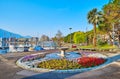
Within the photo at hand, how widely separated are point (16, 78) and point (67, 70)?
4.34 metres

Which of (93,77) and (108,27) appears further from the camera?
(108,27)

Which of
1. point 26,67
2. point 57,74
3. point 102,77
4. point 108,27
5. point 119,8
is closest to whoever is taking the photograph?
point 102,77

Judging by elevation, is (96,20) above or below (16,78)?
above

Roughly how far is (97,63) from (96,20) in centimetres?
5120

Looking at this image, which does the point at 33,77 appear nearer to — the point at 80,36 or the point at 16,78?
the point at 16,78

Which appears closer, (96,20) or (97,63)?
(97,63)

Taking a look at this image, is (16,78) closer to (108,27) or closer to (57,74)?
(57,74)

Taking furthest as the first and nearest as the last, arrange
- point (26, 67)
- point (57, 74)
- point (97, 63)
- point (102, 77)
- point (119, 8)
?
point (119, 8)
point (97, 63)
point (26, 67)
point (57, 74)
point (102, 77)

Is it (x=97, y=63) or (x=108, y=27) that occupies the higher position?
(x=108, y=27)

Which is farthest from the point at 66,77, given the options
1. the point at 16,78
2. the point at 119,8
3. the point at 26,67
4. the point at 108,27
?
the point at 108,27

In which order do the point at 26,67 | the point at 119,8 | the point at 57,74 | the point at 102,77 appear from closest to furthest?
1. the point at 102,77
2. the point at 57,74
3. the point at 26,67
4. the point at 119,8

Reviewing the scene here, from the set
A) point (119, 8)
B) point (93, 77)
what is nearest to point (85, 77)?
point (93, 77)

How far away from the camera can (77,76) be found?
14812 mm

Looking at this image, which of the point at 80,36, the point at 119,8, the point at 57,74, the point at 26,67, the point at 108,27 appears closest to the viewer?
the point at 57,74
